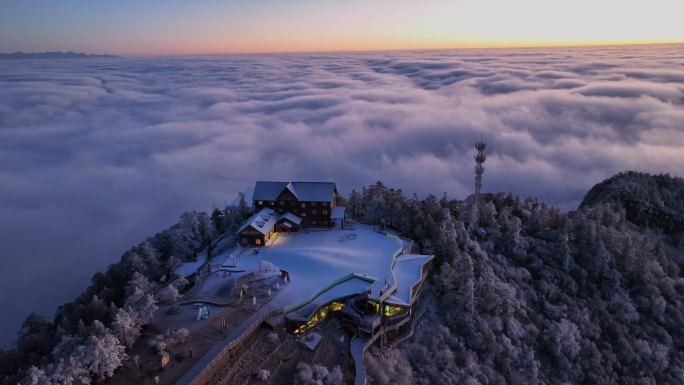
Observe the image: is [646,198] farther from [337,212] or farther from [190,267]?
[190,267]

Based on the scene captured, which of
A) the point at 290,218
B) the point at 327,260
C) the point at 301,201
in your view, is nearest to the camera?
the point at 327,260

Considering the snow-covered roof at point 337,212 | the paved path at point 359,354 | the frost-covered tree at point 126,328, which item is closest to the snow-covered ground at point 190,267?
the frost-covered tree at point 126,328

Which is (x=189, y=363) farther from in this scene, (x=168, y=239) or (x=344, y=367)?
(x=168, y=239)

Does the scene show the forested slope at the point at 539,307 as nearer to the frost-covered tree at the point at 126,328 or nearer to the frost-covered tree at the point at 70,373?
the frost-covered tree at the point at 126,328

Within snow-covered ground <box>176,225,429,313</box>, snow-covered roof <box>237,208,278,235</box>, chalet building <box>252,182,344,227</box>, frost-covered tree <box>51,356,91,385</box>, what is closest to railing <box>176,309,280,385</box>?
snow-covered ground <box>176,225,429,313</box>

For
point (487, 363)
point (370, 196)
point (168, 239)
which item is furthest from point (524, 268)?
point (168, 239)

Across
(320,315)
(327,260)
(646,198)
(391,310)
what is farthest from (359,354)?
(646,198)
